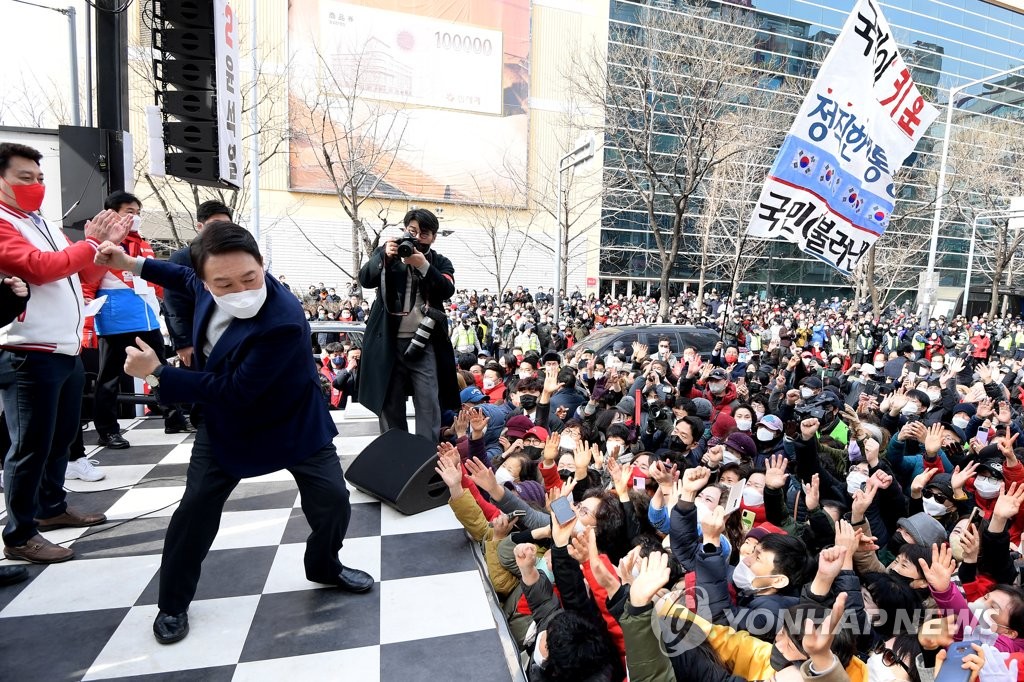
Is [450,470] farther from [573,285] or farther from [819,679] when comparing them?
[573,285]

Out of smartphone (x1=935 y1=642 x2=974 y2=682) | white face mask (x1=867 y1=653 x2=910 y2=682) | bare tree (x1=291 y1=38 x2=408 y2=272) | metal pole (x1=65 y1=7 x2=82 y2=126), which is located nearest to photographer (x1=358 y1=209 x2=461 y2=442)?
white face mask (x1=867 y1=653 x2=910 y2=682)

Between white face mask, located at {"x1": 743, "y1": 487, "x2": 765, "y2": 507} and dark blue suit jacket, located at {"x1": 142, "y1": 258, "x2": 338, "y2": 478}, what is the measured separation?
2.60 meters

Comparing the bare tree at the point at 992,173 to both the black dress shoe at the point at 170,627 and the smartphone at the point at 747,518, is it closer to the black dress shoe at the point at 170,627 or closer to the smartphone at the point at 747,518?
the smartphone at the point at 747,518

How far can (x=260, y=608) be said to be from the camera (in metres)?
2.17

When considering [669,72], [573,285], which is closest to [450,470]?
[669,72]

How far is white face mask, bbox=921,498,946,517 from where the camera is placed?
3717mm

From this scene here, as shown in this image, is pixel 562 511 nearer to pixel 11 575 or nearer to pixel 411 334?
pixel 411 334

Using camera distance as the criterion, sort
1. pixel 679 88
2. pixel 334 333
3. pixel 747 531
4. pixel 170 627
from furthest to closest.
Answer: pixel 679 88 < pixel 334 333 < pixel 747 531 < pixel 170 627

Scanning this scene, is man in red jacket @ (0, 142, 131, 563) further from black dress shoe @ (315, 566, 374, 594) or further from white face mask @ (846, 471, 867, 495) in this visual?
white face mask @ (846, 471, 867, 495)

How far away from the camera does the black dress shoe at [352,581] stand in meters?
2.27

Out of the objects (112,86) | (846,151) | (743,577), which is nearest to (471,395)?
(743,577)

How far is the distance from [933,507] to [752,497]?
1332 mm

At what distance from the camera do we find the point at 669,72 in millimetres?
11242

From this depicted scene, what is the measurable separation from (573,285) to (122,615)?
86.8ft
